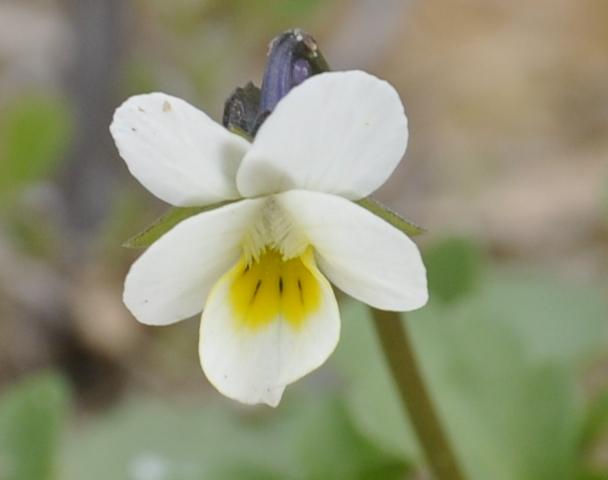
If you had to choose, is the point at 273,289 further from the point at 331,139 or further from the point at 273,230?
the point at 331,139

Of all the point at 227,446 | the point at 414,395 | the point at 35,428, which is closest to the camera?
the point at 414,395

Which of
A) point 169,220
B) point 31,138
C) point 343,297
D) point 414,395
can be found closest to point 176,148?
point 169,220

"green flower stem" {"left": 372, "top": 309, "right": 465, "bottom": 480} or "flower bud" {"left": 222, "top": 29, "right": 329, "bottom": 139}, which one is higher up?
"flower bud" {"left": 222, "top": 29, "right": 329, "bottom": 139}

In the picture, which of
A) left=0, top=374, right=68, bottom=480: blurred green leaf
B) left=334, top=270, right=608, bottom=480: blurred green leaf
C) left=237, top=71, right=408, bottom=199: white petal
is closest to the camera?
left=237, top=71, right=408, bottom=199: white petal

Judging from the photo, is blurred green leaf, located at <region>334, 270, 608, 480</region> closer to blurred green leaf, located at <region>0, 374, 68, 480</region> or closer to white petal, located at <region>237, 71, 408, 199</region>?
blurred green leaf, located at <region>0, 374, 68, 480</region>

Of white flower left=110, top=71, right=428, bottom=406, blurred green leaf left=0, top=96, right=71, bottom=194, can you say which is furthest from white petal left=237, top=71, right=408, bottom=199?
blurred green leaf left=0, top=96, right=71, bottom=194

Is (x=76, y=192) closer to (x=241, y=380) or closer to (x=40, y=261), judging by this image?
(x=40, y=261)

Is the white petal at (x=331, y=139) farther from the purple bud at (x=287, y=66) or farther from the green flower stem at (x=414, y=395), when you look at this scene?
the green flower stem at (x=414, y=395)
